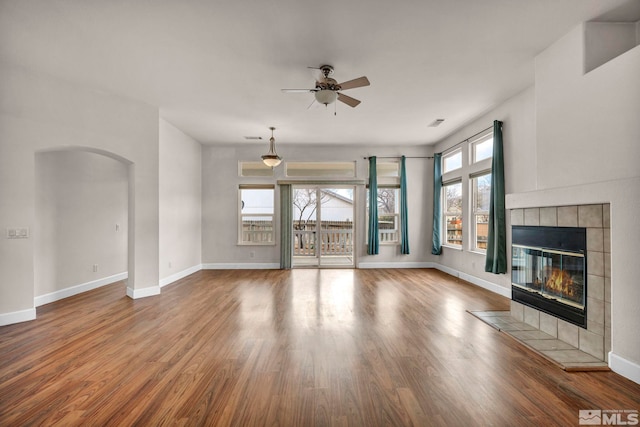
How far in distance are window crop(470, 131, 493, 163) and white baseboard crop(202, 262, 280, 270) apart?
4942mm

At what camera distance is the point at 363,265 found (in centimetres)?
732

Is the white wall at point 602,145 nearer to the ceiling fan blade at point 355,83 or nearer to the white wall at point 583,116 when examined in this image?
the white wall at point 583,116

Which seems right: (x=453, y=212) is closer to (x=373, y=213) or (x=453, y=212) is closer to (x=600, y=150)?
(x=373, y=213)

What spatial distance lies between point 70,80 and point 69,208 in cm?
209

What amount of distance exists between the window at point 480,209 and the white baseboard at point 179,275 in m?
5.89

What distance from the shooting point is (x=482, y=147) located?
548 cm

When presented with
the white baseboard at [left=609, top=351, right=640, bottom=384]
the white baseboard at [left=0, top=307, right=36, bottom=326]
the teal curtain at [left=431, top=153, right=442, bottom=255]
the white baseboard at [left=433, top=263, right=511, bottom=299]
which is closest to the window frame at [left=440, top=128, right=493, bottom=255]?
the white baseboard at [left=433, top=263, right=511, bottom=299]

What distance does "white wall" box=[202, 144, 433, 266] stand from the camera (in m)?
7.32

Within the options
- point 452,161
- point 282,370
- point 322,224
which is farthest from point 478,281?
point 282,370

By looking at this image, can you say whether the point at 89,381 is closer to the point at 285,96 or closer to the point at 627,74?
the point at 285,96

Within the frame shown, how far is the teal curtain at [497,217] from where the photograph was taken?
14.9ft

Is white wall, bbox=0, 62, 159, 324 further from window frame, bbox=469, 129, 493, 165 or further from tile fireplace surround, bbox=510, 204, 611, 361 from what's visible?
window frame, bbox=469, 129, 493, 165

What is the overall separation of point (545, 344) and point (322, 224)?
207 inches

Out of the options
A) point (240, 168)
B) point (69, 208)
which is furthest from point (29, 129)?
point (240, 168)
